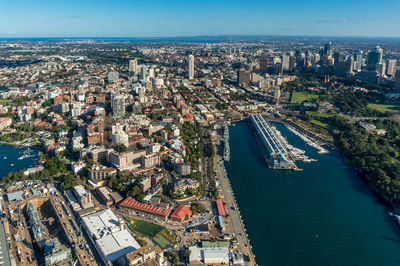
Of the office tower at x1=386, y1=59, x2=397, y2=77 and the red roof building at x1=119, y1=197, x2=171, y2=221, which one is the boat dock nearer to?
the red roof building at x1=119, y1=197, x2=171, y2=221

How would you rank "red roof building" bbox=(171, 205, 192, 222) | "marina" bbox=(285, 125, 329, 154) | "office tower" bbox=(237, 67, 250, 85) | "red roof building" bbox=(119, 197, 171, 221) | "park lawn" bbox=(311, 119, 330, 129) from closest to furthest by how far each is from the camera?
"red roof building" bbox=(171, 205, 192, 222) < "red roof building" bbox=(119, 197, 171, 221) < "marina" bbox=(285, 125, 329, 154) < "park lawn" bbox=(311, 119, 330, 129) < "office tower" bbox=(237, 67, 250, 85)

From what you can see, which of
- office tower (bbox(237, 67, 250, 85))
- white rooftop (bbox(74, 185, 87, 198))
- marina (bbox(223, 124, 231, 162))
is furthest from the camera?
office tower (bbox(237, 67, 250, 85))

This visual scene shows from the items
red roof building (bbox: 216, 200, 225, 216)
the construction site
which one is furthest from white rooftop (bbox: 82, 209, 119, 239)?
red roof building (bbox: 216, 200, 225, 216)

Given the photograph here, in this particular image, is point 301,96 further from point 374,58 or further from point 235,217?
point 235,217

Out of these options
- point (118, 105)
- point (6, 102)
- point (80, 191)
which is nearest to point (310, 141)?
point (118, 105)

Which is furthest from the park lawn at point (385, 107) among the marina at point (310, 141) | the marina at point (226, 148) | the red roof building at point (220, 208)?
the red roof building at point (220, 208)

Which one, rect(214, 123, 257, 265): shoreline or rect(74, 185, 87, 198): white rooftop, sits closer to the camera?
rect(214, 123, 257, 265): shoreline
